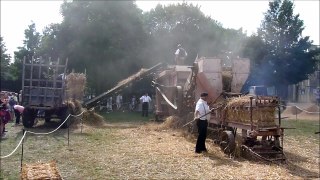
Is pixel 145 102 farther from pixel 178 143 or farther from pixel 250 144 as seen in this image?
pixel 250 144

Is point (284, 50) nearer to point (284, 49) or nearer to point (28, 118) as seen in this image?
point (284, 49)

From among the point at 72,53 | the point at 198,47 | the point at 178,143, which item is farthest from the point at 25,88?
the point at 198,47

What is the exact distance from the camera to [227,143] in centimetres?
1017

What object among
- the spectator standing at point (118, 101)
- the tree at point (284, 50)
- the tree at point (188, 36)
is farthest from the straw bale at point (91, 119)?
the tree at point (284, 50)

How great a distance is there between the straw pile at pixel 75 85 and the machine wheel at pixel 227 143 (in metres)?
9.68

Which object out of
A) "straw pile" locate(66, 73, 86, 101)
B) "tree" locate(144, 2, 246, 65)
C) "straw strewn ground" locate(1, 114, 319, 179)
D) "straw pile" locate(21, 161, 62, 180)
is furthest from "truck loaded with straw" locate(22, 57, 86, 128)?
"tree" locate(144, 2, 246, 65)

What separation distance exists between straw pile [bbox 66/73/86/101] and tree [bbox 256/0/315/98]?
22643 millimetres

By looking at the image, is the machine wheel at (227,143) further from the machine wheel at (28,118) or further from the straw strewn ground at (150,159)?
the machine wheel at (28,118)

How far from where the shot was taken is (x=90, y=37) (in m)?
32.6

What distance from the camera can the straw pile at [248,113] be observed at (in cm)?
920

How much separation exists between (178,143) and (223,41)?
3040 centimetres

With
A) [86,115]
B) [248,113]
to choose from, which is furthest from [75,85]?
[248,113]

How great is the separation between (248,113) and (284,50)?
29368 mm

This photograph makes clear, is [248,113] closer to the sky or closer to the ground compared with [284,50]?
closer to the ground
